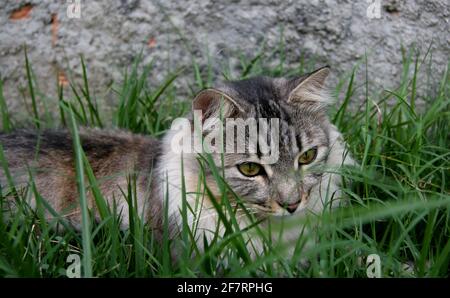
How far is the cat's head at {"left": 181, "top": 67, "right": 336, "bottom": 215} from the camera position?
294 cm

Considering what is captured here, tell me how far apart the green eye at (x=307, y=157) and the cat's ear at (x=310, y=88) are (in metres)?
0.27

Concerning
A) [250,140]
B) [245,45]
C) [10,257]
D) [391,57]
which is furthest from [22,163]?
[391,57]

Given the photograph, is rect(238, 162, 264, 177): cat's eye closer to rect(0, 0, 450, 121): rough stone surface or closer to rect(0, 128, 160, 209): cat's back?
rect(0, 128, 160, 209): cat's back

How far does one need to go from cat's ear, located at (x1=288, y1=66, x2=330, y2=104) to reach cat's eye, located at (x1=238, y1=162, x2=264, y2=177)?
1.32ft

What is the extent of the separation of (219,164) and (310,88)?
603 millimetres

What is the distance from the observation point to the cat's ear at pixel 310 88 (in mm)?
3166

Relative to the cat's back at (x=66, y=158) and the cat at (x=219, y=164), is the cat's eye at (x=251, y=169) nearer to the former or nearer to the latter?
the cat at (x=219, y=164)

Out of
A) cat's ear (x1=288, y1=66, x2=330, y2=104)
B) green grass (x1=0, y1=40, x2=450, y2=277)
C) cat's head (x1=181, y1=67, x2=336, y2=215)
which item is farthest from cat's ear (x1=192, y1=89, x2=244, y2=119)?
cat's ear (x1=288, y1=66, x2=330, y2=104)

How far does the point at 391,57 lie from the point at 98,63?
1.99 m

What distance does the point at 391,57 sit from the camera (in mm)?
4484

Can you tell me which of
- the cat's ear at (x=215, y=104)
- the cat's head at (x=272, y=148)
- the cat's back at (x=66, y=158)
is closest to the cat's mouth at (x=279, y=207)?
the cat's head at (x=272, y=148)

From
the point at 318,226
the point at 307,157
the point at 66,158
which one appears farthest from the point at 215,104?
the point at 66,158

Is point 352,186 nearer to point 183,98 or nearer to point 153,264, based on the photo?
point 153,264
